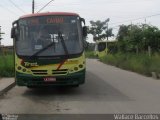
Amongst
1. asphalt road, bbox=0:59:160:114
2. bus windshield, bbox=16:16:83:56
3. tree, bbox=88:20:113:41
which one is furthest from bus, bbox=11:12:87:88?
tree, bbox=88:20:113:41

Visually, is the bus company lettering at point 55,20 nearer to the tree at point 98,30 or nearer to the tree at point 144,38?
the tree at point 144,38

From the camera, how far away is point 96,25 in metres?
90.6

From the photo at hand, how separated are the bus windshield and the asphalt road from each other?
5.25 ft

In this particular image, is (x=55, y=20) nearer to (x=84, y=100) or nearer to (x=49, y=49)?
(x=49, y=49)

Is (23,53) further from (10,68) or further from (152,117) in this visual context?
(10,68)

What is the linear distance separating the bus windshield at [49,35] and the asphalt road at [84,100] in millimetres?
1601

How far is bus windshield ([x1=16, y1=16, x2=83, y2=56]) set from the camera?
16.0m

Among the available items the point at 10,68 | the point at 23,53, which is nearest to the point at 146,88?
the point at 23,53

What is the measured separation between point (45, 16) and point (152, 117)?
7.00m

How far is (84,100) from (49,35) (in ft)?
10.3

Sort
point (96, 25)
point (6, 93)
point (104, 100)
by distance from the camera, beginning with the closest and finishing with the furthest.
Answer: point (104, 100), point (6, 93), point (96, 25)

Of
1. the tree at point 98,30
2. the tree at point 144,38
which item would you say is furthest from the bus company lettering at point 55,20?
the tree at point 98,30

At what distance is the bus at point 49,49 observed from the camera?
1570 centimetres

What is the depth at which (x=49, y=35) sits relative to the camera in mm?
16266
